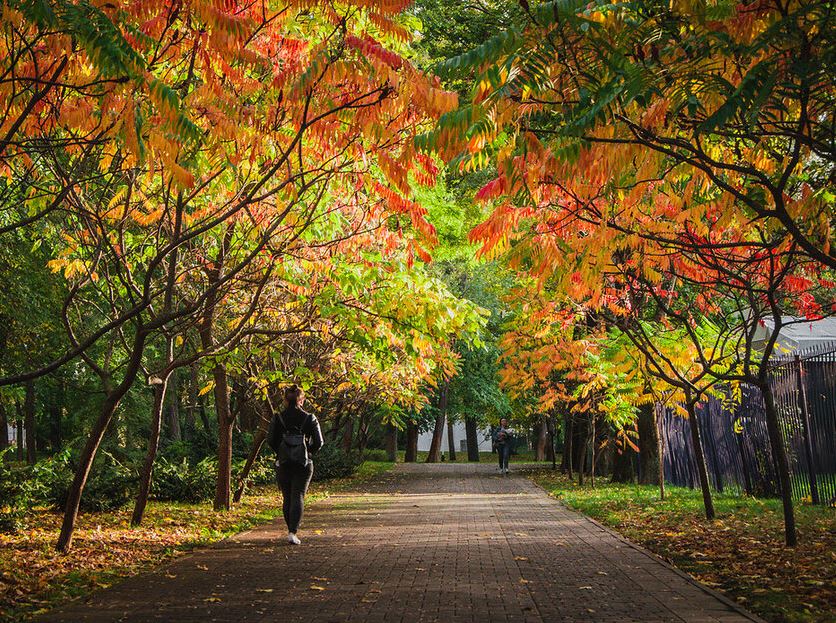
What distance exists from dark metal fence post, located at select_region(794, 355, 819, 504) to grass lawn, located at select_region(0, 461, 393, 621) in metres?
9.16

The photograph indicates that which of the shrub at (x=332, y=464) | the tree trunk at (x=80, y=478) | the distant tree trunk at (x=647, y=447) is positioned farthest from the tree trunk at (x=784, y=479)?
the shrub at (x=332, y=464)

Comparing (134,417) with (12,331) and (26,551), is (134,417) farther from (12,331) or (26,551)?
(26,551)

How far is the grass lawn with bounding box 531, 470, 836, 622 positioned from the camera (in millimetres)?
7520

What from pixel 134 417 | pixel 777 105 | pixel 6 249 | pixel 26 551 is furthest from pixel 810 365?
pixel 134 417

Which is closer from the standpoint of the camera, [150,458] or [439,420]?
[150,458]

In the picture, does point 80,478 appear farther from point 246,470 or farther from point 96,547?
point 246,470

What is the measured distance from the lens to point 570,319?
1650 cm

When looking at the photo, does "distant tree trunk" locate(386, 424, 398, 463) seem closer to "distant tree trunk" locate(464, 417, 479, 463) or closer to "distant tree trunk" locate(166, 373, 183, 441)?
"distant tree trunk" locate(464, 417, 479, 463)

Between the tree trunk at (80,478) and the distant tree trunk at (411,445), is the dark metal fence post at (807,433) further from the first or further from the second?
the distant tree trunk at (411,445)

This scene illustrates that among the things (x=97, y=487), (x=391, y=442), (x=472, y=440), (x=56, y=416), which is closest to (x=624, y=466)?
(x=97, y=487)

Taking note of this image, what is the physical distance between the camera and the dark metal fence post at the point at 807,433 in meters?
14.6

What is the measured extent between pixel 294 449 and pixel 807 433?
8.49 meters

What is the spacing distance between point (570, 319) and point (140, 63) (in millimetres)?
12086

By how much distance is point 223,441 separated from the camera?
16812mm
